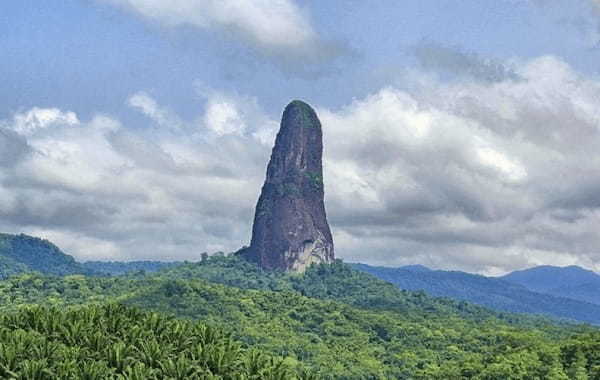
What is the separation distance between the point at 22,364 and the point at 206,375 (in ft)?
51.0

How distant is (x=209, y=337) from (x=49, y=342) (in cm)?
1690

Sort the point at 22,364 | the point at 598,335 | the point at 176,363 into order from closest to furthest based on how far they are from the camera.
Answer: the point at 22,364 → the point at 176,363 → the point at 598,335

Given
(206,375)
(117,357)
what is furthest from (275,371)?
(117,357)

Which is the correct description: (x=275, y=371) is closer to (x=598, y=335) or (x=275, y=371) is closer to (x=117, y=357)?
(x=117, y=357)

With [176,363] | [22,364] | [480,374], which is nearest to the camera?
[22,364]

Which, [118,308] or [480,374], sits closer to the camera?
[118,308]

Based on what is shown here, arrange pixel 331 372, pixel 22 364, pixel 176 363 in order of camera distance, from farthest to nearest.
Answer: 1. pixel 331 372
2. pixel 176 363
3. pixel 22 364

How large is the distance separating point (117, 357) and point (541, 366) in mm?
80197

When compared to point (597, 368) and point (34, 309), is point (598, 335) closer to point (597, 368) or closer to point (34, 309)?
point (597, 368)

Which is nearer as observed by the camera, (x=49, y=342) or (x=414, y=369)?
(x=49, y=342)

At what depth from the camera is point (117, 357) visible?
77.6 metres

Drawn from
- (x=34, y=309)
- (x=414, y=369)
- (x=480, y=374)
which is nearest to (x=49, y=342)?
(x=34, y=309)

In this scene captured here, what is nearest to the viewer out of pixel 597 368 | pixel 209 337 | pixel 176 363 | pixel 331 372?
pixel 176 363

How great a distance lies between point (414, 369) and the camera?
184 metres
